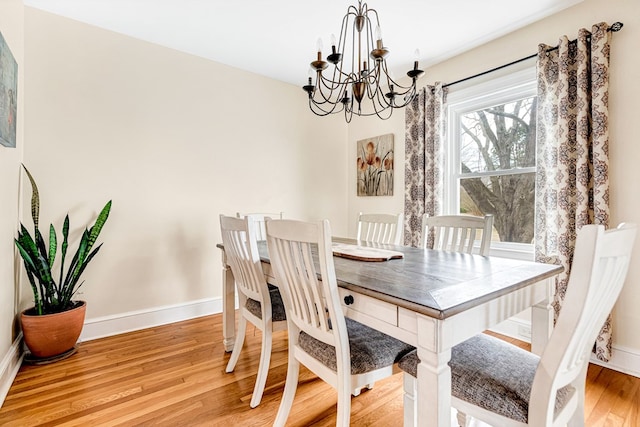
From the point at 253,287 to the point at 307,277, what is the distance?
0.64m

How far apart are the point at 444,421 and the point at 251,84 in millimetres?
3282

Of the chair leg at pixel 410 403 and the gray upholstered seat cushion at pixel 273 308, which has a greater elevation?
the gray upholstered seat cushion at pixel 273 308

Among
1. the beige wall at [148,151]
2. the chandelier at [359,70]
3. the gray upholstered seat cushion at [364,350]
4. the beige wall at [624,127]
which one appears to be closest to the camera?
the gray upholstered seat cushion at [364,350]

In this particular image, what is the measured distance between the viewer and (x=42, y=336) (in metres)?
2.04

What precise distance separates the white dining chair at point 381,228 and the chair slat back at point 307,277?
1.24 metres

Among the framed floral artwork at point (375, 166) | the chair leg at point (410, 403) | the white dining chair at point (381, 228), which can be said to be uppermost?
the framed floral artwork at point (375, 166)

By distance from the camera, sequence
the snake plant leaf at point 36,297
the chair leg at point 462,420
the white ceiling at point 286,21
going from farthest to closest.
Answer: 1. the white ceiling at point 286,21
2. the snake plant leaf at point 36,297
3. the chair leg at point 462,420

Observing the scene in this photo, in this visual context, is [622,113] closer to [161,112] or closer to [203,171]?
[203,171]

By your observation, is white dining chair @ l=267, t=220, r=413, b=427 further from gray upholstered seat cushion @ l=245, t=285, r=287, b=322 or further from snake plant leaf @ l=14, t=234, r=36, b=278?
snake plant leaf @ l=14, t=234, r=36, b=278

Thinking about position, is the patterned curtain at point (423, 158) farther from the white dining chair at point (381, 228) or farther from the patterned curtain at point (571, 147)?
the patterned curtain at point (571, 147)

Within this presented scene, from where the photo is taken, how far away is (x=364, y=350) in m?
1.28

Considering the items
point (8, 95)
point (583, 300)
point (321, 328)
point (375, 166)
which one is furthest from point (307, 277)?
point (375, 166)

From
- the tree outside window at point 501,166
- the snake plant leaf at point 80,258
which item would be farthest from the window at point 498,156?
the snake plant leaf at point 80,258

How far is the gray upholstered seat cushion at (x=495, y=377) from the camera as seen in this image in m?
0.98
